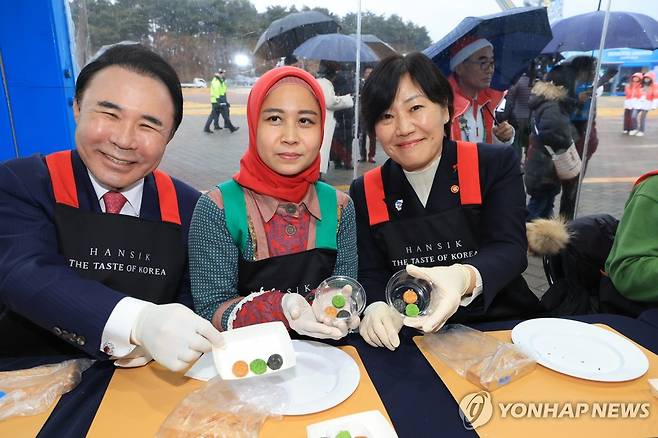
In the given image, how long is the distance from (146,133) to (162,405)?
715 millimetres

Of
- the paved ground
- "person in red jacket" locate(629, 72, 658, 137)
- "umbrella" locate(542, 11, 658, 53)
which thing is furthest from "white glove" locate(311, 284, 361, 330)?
"person in red jacket" locate(629, 72, 658, 137)

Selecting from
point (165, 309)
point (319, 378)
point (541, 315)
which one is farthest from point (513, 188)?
point (165, 309)

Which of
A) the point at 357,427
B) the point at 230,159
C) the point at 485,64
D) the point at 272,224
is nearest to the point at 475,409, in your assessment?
the point at 357,427

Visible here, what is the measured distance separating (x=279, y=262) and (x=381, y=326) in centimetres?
38

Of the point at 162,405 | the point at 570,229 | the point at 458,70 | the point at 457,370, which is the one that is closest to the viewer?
the point at 162,405

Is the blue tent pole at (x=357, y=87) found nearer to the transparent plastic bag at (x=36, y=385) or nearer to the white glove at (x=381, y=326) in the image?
the white glove at (x=381, y=326)

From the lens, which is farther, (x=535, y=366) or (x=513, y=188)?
(x=513, y=188)

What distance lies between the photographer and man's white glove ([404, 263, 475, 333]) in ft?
3.67

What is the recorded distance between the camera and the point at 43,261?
1.11m

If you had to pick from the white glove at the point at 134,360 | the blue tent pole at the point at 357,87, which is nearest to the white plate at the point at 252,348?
the white glove at the point at 134,360

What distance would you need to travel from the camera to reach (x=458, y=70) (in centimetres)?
317

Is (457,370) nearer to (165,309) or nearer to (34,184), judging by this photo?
(165,309)

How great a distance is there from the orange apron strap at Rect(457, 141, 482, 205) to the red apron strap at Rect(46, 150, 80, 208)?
1213 mm

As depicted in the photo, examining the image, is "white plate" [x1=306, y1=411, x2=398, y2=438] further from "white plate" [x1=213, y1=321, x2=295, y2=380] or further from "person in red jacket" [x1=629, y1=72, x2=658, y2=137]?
"person in red jacket" [x1=629, y1=72, x2=658, y2=137]
